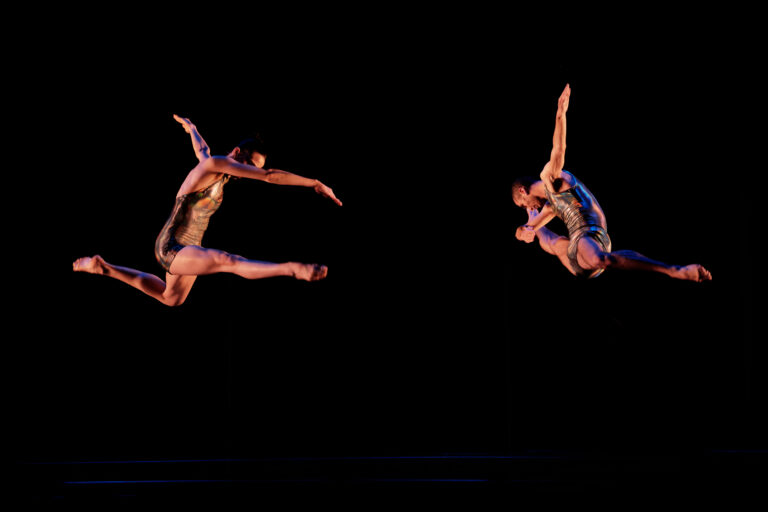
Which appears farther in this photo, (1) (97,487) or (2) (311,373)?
(2) (311,373)

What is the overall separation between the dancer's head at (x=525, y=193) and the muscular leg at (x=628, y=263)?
1.72 ft

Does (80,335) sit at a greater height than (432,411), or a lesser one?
greater

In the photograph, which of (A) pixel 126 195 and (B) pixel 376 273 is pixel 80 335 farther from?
(B) pixel 376 273

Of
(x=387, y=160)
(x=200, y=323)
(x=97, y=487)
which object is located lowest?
(x=97, y=487)

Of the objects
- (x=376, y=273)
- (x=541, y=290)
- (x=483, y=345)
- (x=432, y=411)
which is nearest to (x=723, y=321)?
(x=541, y=290)

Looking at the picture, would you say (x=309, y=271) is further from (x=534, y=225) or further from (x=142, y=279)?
(x=534, y=225)

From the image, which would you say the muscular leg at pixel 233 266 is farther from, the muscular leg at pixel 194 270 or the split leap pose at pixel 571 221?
the split leap pose at pixel 571 221

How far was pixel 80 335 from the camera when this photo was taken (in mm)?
5320

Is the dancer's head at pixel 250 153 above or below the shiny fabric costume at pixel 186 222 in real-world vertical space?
above

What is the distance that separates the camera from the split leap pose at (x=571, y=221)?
11.7 ft

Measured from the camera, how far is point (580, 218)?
3.93 metres

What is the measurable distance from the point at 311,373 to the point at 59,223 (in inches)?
87.7

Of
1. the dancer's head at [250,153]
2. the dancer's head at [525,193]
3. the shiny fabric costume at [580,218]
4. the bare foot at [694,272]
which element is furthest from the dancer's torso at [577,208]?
the dancer's head at [250,153]

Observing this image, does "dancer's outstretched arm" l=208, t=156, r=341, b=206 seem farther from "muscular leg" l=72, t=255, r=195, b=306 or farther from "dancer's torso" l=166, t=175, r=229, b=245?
"muscular leg" l=72, t=255, r=195, b=306
